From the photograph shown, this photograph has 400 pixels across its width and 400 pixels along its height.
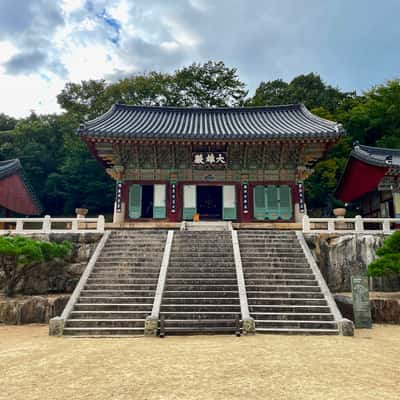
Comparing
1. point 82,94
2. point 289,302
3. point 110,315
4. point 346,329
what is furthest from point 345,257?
point 82,94

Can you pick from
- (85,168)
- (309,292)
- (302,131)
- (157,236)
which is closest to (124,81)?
(85,168)

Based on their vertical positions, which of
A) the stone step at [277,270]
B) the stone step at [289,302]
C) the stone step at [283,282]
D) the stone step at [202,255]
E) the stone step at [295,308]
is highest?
the stone step at [202,255]

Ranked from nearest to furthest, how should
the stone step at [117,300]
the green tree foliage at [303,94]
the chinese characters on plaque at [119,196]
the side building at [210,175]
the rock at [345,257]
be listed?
1. the stone step at [117,300]
2. the rock at [345,257]
3. the side building at [210,175]
4. the chinese characters on plaque at [119,196]
5. the green tree foliage at [303,94]

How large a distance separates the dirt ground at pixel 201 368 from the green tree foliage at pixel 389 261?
9.20ft

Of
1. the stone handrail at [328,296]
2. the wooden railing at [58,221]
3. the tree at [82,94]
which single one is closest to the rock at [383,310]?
the stone handrail at [328,296]

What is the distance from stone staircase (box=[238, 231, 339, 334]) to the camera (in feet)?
30.3

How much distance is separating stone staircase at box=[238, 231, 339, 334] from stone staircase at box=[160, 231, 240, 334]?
654 millimetres

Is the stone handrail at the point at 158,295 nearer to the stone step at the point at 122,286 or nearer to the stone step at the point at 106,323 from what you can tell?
the stone step at the point at 122,286

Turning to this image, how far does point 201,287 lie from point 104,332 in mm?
3178

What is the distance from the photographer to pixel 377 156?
2136 centimetres

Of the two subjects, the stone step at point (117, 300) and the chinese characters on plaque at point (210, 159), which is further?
the chinese characters on plaque at point (210, 159)

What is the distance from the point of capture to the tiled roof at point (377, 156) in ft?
55.7

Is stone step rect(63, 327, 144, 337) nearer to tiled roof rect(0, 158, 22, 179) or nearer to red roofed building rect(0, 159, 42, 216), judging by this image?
red roofed building rect(0, 159, 42, 216)

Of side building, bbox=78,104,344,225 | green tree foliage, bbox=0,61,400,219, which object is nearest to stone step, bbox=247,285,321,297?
side building, bbox=78,104,344,225
